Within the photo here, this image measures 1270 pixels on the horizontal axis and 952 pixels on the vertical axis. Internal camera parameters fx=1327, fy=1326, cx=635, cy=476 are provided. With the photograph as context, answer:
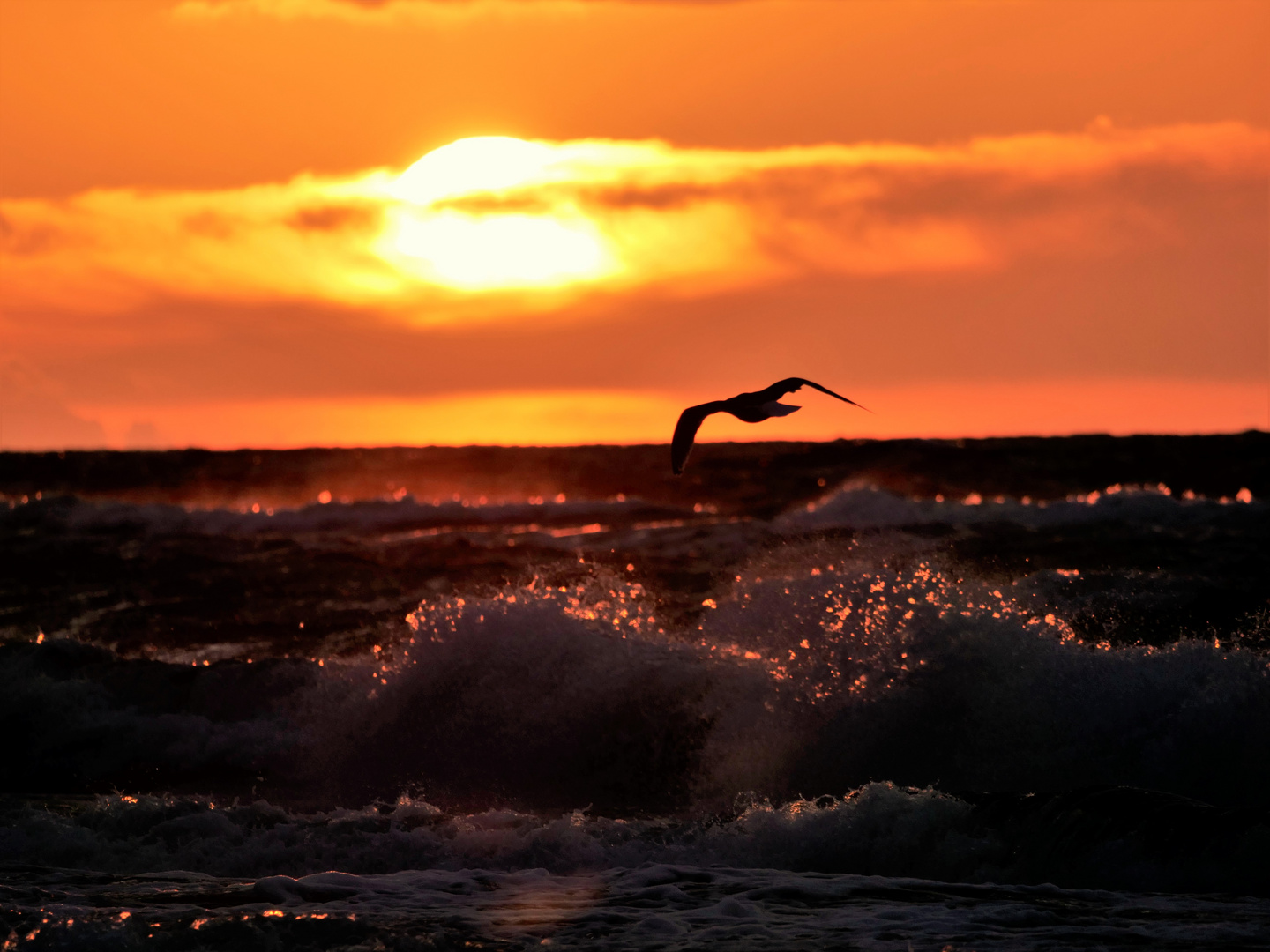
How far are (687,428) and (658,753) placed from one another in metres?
2.98

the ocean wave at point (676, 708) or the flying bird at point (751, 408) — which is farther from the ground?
the flying bird at point (751, 408)

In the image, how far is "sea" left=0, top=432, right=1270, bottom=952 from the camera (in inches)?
263

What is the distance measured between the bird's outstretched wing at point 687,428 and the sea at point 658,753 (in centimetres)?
222

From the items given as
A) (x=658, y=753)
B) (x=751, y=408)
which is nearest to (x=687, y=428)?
(x=751, y=408)

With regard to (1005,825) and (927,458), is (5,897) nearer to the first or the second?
(1005,825)

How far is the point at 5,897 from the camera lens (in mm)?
6832

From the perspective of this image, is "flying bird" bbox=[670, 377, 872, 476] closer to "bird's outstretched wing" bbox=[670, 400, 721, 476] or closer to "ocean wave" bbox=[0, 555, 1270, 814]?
"bird's outstretched wing" bbox=[670, 400, 721, 476]

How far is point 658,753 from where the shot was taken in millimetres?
9930

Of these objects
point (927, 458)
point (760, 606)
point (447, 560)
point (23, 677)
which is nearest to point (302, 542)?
point (447, 560)

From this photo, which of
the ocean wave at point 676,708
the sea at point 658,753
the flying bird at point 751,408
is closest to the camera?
the sea at point 658,753

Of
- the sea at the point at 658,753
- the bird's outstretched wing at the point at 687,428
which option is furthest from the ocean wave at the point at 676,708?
the bird's outstretched wing at the point at 687,428

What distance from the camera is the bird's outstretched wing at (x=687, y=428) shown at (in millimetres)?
7957

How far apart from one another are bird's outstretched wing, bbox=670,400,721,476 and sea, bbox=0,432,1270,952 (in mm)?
2215

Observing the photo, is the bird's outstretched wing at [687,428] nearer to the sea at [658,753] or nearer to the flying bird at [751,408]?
the flying bird at [751,408]
